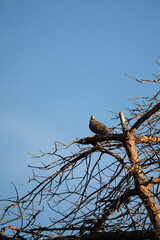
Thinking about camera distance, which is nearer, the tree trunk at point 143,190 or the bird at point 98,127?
the tree trunk at point 143,190

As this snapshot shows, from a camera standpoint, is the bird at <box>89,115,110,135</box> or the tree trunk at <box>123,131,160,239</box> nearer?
the tree trunk at <box>123,131,160,239</box>

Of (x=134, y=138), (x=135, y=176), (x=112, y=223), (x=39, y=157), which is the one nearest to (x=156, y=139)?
(x=134, y=138)

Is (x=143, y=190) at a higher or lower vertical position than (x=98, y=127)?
lower

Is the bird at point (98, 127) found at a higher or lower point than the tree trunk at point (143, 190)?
higher

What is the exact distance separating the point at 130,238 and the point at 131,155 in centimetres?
120

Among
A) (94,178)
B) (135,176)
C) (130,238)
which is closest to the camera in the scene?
(130,238)

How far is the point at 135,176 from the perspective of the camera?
3.93 meters

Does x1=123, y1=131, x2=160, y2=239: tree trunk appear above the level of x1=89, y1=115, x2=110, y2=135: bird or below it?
below

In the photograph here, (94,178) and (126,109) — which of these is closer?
(94,178)

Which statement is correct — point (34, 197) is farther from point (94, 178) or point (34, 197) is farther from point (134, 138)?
point (134, 138)

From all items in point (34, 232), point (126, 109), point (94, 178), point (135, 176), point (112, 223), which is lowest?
point (112, 223)

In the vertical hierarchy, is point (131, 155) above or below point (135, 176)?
above

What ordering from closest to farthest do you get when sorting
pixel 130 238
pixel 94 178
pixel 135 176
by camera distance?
pixel 130 238 < pixel 135 176 < pixel 94 178

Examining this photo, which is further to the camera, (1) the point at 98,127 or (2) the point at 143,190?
(1) the point at 98,127
